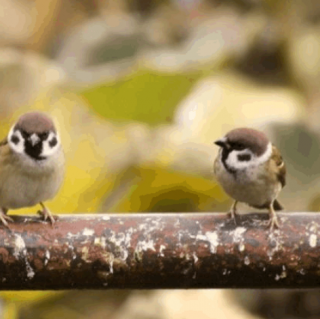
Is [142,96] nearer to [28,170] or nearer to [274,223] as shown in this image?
[28,170]

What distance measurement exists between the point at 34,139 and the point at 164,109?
1.42 m

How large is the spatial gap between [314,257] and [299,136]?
1.91m

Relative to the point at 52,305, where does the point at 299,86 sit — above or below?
above

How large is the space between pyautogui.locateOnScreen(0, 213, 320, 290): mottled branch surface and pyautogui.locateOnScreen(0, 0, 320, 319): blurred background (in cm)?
128

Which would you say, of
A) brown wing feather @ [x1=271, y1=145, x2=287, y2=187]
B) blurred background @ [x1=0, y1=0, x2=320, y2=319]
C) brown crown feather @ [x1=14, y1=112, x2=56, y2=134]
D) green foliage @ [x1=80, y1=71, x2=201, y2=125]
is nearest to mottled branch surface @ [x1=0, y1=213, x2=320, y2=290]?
brown crown feather @ [x1=14, y1=112, x2=56, y2=134]

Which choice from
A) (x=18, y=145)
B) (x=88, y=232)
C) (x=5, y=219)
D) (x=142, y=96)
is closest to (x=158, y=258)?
(x=88, y=232)

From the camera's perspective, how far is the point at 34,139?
2662mm

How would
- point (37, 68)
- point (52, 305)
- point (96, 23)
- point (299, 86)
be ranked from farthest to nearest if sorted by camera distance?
point (96, 23)
point (299, 86)
point (37, 68)
point (52, 305)

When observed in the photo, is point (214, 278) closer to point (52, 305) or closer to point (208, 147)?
point (52, 305)

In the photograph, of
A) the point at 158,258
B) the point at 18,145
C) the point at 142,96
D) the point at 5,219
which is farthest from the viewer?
the point at 142,96

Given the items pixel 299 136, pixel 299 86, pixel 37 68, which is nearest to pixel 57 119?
pixel 37 68

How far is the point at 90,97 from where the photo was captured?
3910mm

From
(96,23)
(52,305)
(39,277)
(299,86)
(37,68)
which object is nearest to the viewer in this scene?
(39,277)

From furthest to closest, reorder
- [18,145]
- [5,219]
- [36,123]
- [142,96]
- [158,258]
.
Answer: [142,96] < [18,145] < [36,123] < [5,219] < [158,258]
